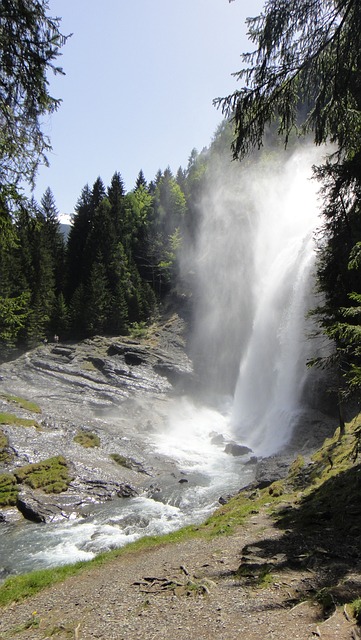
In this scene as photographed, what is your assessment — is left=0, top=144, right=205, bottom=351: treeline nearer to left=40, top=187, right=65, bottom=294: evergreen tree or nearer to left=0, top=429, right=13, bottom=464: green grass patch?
left=40, top=187, right=65, bottom=294: evergreen tree

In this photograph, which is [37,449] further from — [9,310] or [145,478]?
[9,310]

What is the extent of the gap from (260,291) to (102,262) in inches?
919

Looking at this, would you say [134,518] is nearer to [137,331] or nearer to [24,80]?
[24,80]

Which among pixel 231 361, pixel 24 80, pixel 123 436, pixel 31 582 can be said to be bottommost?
pixel 31 582

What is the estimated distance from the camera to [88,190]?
70.5 metres

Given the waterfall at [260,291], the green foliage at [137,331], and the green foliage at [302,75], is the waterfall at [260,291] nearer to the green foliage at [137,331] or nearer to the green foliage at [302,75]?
the green foliage at [137,331]

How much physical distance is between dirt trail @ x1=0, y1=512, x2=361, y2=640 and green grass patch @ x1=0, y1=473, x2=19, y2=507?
26.4 feet

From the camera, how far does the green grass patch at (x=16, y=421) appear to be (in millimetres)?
23447

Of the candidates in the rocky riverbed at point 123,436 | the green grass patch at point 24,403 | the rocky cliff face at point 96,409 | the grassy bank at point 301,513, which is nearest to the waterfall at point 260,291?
the rocky riverbed at point 123,436

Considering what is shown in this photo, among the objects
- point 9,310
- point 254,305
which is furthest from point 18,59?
point 254,305

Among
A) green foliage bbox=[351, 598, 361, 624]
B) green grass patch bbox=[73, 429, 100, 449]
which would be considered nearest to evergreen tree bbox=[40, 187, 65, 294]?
green grass patch bbox=[73, 429, 100, 449]

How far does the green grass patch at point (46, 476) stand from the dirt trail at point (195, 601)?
8.88 metres

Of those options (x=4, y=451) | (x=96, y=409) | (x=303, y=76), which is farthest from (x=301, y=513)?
(x=96, y=409)

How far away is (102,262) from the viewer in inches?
2258
